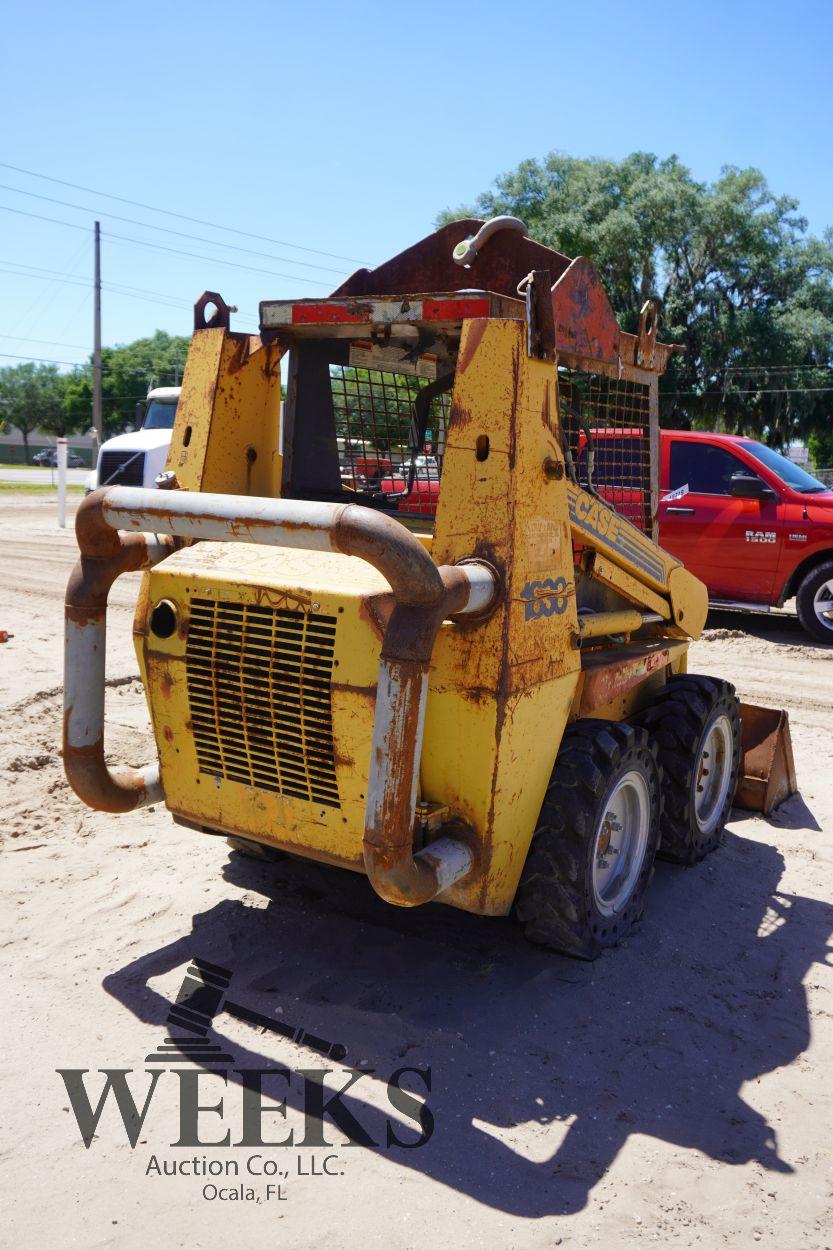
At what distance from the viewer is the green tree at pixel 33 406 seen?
82.7m

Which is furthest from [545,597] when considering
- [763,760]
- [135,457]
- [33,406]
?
[33,406]

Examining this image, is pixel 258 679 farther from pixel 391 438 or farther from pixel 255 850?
pixel 391 438

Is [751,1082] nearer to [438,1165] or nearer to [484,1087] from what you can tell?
[484,1087]

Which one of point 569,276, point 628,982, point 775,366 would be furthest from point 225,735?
point 775,366

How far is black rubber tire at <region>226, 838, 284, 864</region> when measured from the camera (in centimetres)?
450

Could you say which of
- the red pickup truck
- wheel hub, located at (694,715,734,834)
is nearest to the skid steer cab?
wheel hub, located at (694,715,734,834)

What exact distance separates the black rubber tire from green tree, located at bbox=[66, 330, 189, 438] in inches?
2869

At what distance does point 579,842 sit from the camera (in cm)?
357

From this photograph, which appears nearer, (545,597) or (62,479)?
(545,597)

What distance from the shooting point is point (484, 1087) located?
124 inches

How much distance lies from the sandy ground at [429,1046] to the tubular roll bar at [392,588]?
2.17 feet

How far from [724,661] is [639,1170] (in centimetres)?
681

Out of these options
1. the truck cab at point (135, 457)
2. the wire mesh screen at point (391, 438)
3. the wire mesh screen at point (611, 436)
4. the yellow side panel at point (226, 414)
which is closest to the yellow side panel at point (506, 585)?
the wire mesh screen at point (611, 436)

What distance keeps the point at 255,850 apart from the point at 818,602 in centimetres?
713
